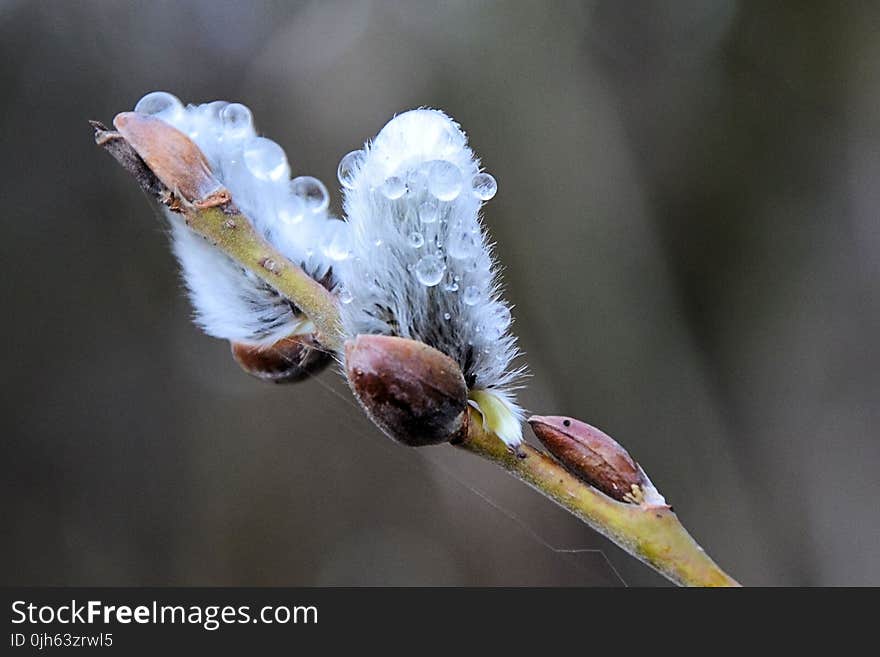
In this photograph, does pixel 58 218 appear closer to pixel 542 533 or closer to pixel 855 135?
pixel 542 533

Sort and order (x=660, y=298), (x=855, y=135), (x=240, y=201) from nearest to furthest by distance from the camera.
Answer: (x=240, y=201) → (x=855, y=135) → (x=660, y=298)

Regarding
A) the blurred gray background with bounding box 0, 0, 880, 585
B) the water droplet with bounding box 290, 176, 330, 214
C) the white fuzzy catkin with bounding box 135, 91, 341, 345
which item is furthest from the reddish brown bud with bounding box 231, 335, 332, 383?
the blurred gray background with bounding box 0, 0, 880, 585

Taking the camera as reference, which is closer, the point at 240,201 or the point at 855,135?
the point at 240,201

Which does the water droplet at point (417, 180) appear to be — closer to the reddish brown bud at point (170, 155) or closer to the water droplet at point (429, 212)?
the water droplet at point (429, 212)

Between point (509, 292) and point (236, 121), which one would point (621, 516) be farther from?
point (509, 292)

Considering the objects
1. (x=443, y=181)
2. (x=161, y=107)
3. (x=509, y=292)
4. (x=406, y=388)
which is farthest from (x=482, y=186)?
(x=509, y=292)

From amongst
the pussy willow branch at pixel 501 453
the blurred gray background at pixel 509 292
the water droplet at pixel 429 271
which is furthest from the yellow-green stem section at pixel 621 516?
the blurred gray background at pixel 509 292

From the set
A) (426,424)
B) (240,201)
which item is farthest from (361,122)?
(426,424)
